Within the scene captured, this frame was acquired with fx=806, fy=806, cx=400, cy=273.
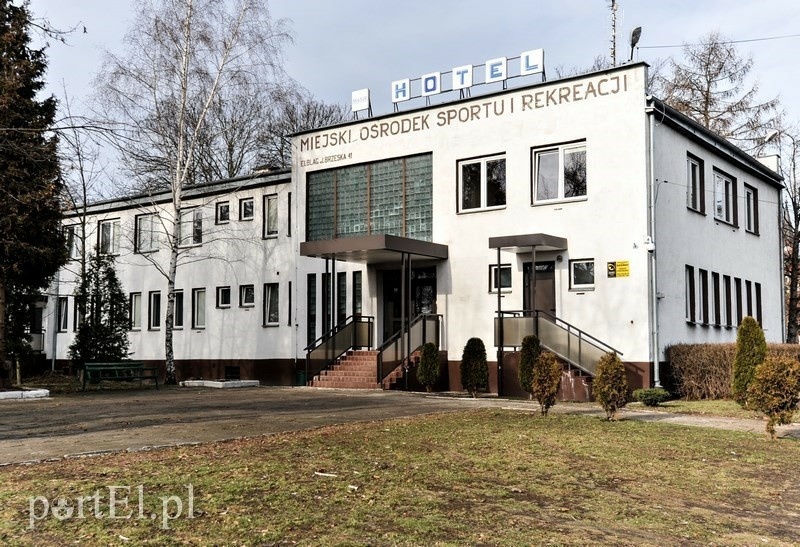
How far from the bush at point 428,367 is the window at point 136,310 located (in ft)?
52.3

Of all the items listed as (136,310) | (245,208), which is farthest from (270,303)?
(136,310)

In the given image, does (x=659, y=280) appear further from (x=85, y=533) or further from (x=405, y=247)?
(x=85, y=533)

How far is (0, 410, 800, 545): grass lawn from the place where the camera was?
5.99 metres

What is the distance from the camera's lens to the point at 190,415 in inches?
572

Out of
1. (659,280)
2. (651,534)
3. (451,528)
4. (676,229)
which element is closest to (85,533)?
(451,528)

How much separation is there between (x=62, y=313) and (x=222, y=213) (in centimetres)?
1123

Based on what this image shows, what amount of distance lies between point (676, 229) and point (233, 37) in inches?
604

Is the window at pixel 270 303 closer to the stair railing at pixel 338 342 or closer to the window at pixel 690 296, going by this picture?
the stair railing at pixel 338 342

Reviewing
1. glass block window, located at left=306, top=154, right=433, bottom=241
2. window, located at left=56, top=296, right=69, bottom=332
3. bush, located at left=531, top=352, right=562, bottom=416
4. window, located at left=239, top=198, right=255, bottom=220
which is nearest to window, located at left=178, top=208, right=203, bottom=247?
window, located at left=239, top=198, right=255, bottom=220

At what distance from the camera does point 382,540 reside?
18.9ft

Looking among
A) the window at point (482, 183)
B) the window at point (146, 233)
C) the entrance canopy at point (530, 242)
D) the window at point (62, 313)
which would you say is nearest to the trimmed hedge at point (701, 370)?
the entrance canopy at point (530, 242)

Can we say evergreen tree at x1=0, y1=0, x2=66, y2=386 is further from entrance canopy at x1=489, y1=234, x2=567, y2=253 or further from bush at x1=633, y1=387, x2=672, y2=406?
bush at x1=633, y1=387, x2=672, y2=406

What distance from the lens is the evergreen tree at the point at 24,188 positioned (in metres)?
18.4

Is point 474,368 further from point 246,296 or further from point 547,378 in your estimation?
point 246,296
